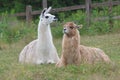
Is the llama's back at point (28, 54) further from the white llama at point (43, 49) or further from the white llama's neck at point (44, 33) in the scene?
the white llama's neck at point (44, 33)

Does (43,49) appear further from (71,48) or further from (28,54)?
(71,48)

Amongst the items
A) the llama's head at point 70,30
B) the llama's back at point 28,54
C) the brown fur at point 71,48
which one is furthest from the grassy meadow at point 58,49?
the llama's head at point 70,30

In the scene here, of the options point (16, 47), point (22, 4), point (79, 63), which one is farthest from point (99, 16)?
point (22, 4)

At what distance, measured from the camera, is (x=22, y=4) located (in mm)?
30938

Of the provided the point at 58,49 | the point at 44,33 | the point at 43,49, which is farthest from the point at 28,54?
the point at 58,49

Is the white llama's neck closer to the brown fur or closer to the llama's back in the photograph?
the llama's back

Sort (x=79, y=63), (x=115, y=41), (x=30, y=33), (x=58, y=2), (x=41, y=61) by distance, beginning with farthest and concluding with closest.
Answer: (x=58, y=2)
(x=30, y=33)
(x=115, y=41)
(x=41, y=61)
(x=79, y=63)

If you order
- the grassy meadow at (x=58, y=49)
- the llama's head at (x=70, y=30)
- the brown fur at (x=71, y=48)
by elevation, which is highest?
the llama's head at (x=70, y=30)

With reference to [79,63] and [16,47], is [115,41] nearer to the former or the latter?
[16,47]

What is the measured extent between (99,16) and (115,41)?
424 cm

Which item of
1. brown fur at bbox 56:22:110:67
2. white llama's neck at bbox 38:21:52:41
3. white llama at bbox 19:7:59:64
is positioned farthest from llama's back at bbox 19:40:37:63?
brown fur at bbox 56:22:110:67

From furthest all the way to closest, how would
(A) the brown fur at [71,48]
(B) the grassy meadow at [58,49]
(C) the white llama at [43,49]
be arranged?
(C) the white llama at [43,49], (A) the brown fur at [71,48], (B) the grassy meadow at [58,49]

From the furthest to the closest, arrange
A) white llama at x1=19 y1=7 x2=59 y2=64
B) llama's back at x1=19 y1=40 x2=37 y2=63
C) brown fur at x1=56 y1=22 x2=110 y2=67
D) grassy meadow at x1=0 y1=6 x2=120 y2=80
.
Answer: llama's back at x1=19 y1=40 x2=37 y2=63, white llama at x1=19 y1=7 x2=59 y2=64, brown fur at x1=56 y1=22 x2=110 y2=67, grassy meadow at x1=0 y1=6 x2=120 y2=80

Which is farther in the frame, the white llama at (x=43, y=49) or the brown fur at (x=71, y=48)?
the white llama at (x=43, y=49)
